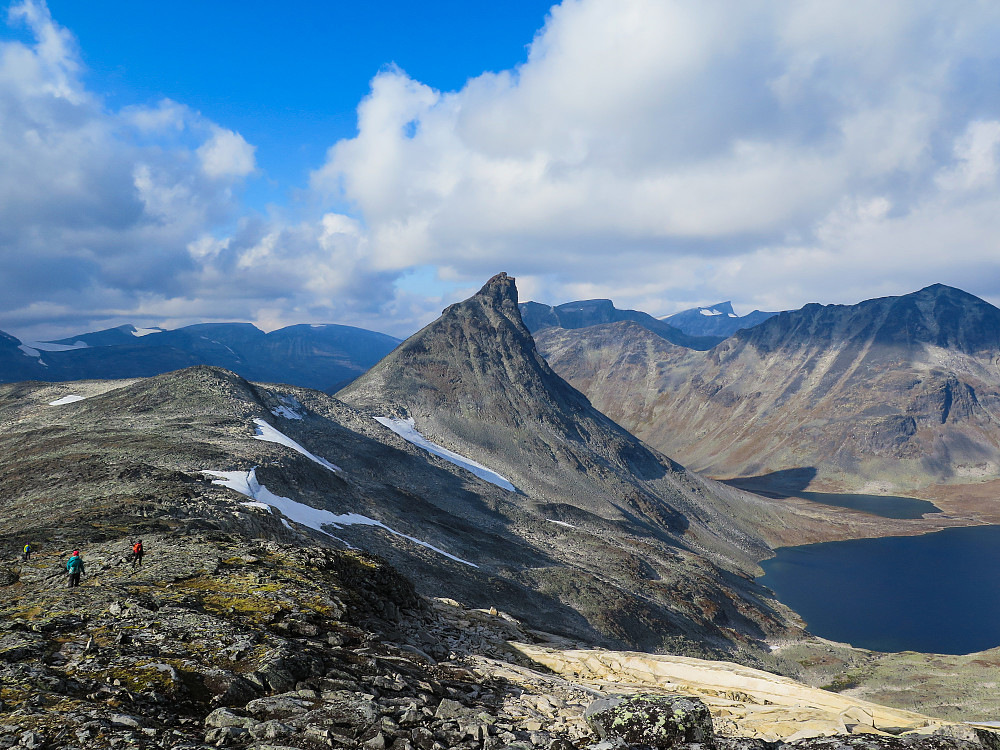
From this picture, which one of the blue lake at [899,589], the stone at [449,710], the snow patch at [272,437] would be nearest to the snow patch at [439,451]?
the snow patch at [272,437]

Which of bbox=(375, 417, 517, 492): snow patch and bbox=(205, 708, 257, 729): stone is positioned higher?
bbox=(205, 708, 257, 729): stone

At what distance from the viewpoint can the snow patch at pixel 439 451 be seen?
114m

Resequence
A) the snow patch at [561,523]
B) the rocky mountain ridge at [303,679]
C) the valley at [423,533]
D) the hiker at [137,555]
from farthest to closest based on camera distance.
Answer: the snow patch at [561,523]
the hiker at [137,555]
the valley at [423,533]
the rocky mountain ridge at [303,679]

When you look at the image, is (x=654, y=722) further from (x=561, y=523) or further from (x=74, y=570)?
(x=561, y=523)

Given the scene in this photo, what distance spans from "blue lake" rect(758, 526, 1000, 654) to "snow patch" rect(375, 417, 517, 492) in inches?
2439

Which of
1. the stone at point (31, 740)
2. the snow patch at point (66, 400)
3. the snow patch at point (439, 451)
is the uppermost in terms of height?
the snow patch at point (66, 400)

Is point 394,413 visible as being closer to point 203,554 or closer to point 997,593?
point 203,554

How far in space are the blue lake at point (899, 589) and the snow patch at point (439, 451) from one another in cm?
6196

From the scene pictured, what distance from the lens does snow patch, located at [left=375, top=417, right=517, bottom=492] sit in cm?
11414

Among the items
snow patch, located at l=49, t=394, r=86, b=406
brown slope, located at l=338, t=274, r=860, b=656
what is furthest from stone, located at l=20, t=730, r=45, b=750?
snow patch, located at l=49, t=394, r=86, b=406

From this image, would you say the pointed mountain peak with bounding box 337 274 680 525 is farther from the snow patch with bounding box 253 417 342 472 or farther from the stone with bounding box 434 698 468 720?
the stone with bounding box 434 698 468 720

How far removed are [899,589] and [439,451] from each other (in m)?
103

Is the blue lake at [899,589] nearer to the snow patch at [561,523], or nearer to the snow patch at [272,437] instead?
the snow patch at [561,523]

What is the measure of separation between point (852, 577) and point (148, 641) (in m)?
148
